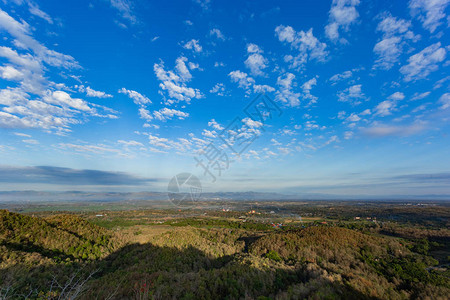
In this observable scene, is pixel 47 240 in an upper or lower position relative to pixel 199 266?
upper

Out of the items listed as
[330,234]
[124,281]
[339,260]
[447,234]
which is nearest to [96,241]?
[124,281]

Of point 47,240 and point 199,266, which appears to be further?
point 47,240

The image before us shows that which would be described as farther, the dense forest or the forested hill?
the forested hill

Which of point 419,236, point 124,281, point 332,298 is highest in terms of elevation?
point 332,298

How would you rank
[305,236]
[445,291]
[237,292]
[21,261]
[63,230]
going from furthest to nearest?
[305,236]
[63,230]
[21,261]
[445,291]
[237,292]

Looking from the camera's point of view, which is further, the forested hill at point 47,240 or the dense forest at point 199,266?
the forested hill at point 47,240

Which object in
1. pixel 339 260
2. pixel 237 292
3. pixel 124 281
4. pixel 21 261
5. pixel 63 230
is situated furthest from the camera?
pixel 63 230

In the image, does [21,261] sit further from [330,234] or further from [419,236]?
[419,236]

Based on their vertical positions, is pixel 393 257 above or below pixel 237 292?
below
